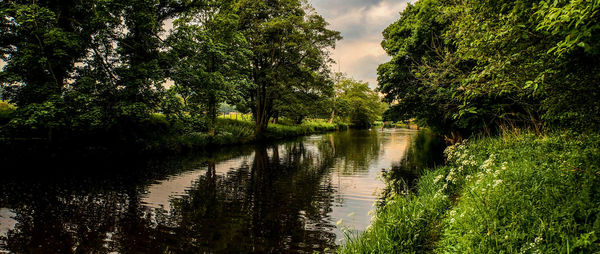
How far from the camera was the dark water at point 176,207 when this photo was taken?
548cm

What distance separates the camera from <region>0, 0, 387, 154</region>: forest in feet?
36.5

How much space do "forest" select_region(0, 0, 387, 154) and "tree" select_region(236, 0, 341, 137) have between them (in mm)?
158

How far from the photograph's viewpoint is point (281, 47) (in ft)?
83.5

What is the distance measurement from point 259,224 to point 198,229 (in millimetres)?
1524

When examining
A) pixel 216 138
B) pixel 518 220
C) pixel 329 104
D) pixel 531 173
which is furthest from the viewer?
pixel 329 104

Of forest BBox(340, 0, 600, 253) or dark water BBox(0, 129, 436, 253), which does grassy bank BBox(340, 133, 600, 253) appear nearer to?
forest BBox(340, 0, 600, 253)

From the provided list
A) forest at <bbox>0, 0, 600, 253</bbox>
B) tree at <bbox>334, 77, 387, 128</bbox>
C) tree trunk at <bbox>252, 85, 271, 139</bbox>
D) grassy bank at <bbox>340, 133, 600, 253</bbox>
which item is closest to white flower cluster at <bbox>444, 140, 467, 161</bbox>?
forest at <bbox>0, 0, 600, 253</bbox>

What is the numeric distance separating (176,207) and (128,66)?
39.1 feet

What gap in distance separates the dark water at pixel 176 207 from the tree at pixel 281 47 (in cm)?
1427

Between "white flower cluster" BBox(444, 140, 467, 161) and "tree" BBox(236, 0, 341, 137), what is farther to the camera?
"tree" BBox(236, 0, 341, 137)

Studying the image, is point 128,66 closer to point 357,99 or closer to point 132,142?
point 132,142

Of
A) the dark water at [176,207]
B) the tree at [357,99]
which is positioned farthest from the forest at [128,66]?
the tree at [357,99]

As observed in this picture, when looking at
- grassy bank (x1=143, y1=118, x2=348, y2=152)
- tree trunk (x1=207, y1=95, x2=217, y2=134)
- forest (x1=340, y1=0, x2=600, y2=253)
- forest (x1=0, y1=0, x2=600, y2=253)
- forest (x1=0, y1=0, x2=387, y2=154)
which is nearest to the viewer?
forest (x1=340, y1=0, x2=600, y2=253)

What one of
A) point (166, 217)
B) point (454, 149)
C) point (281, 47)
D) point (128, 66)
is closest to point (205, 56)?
point (128, 66)
